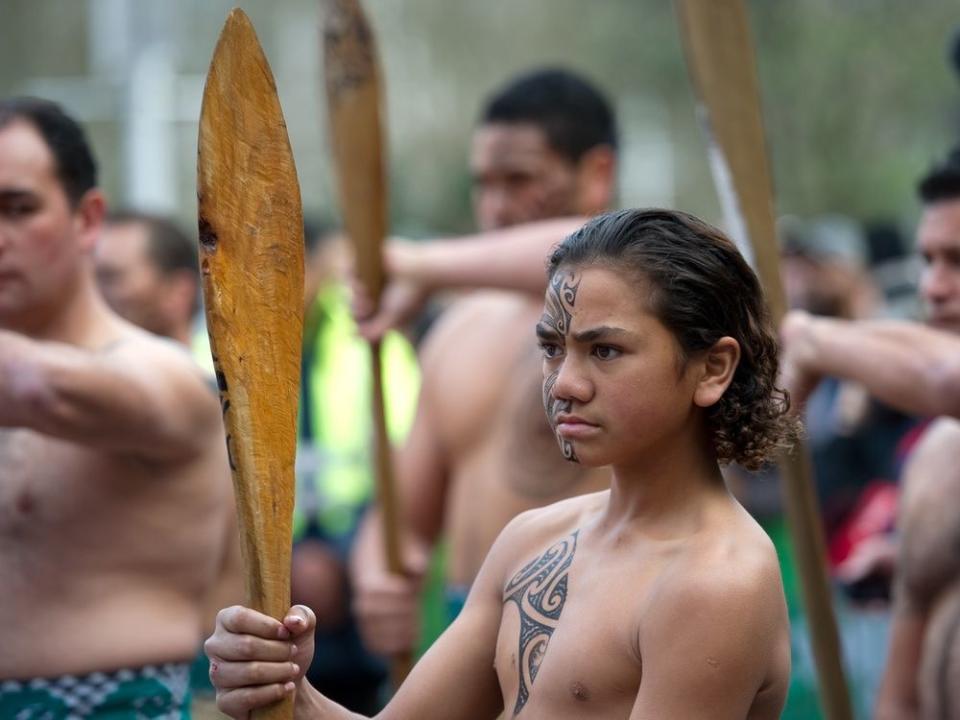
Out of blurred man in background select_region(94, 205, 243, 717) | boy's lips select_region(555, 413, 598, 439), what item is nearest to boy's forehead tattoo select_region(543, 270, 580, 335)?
boy's lips select_region(555, 413, 598, 439)

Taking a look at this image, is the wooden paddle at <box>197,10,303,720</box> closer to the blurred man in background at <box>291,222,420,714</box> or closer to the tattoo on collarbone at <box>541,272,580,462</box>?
the tattoo on collarbone at <box>541,272,580,462</box>

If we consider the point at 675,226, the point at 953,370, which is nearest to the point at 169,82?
the point at 953,370

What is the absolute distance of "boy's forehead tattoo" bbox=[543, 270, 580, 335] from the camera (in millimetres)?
2477

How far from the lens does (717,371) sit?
8.16ft

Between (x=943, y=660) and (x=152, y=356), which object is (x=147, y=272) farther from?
(x=943, y=660)

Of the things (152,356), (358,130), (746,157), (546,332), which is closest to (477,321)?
(358,130)

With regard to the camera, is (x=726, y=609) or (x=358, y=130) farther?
(x=358, y=130)

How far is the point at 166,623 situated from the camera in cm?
372

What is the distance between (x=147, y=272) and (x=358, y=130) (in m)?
1.71

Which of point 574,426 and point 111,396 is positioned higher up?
point 574,426

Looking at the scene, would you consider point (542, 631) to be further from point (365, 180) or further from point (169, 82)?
point (169, 82)

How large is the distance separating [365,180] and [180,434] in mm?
1156

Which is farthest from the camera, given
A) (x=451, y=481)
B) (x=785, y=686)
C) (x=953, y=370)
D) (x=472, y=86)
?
(x=472, y=86)

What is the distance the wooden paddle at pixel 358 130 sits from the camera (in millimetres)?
4555
